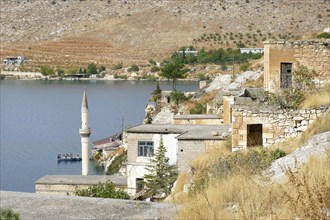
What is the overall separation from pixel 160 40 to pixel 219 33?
899 centimetres

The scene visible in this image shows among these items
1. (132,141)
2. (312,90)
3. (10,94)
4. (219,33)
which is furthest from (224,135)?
(219,33)

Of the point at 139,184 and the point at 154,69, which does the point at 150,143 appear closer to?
the point at 139,184

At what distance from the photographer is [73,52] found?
99375 mm

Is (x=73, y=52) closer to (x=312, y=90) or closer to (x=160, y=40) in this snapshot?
(x=160, y=40)

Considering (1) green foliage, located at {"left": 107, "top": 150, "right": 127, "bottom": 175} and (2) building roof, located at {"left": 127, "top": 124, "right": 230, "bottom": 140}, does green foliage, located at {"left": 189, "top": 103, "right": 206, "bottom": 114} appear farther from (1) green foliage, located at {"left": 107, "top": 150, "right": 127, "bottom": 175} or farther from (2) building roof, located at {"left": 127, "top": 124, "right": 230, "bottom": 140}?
(2) building roof, located at {"left": 127, "top": 124, "right": 230, "bottom": 140}

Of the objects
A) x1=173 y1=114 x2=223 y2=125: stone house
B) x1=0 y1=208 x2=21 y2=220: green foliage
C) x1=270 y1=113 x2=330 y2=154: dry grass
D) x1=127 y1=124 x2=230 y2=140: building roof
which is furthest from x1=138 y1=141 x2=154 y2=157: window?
x1=0 y1=208 x2=21 y2=220: green foliage

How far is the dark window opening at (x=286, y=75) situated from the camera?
34.0 feet

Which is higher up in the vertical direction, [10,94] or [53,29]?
[53,29]

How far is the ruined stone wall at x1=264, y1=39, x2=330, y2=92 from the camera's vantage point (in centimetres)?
993

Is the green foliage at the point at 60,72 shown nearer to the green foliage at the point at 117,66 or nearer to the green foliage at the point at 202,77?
the green foliage at the point at 117,66

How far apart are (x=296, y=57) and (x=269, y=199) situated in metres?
7.22

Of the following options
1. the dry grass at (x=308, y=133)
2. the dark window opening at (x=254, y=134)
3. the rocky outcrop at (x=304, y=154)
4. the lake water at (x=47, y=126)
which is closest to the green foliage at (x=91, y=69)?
the lake water at (x=47, y=126)

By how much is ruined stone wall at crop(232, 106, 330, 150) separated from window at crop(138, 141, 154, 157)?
442cm

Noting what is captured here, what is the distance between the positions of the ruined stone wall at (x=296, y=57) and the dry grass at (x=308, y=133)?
9.00ft
